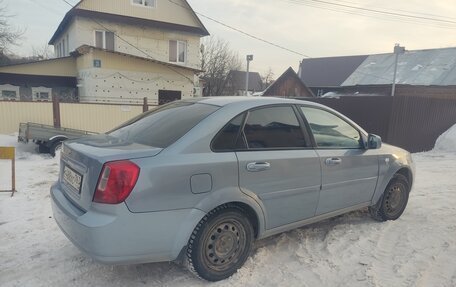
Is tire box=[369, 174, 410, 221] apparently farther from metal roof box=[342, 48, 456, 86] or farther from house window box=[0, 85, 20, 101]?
metal roof box=[342, 48, 456, 86]

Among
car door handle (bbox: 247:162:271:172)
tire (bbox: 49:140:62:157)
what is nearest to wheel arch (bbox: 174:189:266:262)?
car door handle (bbox: 247:162:271:172)

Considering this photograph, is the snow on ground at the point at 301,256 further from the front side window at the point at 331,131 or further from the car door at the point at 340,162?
the front side window at the point at 331,131

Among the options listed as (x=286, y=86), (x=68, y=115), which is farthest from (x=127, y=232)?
(x=286, y=86)

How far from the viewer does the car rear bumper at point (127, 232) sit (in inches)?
102

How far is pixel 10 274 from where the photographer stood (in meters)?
3.15

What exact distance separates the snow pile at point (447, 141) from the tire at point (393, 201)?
9.42 meters

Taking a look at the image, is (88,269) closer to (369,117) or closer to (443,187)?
(443,187)

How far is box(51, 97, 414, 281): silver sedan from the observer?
265cm

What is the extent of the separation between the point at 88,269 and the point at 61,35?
1050 inches

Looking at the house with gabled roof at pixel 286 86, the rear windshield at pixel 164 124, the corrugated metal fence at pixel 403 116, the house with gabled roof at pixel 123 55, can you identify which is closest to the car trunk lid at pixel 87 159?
the rear windshield at pixel 164 124

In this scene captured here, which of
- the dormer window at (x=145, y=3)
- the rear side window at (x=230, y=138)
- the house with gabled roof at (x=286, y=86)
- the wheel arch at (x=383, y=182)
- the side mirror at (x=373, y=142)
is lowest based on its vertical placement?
the wheel arch at (x=383, y=182)

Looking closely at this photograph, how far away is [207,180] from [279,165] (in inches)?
31.2

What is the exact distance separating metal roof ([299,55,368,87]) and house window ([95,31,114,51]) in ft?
92.5

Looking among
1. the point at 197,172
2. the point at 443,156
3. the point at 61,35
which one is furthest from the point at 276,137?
the point at 61,35
